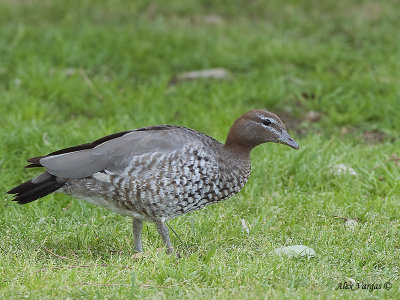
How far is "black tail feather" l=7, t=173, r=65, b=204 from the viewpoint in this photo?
183 inches

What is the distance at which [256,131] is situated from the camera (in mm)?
5008

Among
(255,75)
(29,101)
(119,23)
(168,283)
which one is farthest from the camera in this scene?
(119,23)

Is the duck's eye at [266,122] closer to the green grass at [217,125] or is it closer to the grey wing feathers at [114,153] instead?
the grey wing feathers at [114,153]

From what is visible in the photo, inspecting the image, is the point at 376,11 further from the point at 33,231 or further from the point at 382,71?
the point at 33,231

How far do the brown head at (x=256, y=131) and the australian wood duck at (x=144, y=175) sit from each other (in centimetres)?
20

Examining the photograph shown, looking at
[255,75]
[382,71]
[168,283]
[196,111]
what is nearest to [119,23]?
[255,75]

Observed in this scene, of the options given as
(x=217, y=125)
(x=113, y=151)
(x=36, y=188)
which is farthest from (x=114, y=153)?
(x=217, y=125)

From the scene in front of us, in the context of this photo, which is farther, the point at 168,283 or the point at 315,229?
the point at 315,229

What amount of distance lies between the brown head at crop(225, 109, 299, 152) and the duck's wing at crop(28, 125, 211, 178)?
0.30m

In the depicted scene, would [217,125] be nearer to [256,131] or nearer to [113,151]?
[256,131]

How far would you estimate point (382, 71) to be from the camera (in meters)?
8.79

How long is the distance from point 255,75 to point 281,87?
0.68 m

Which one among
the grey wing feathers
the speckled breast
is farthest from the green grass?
the grey wing feathers
